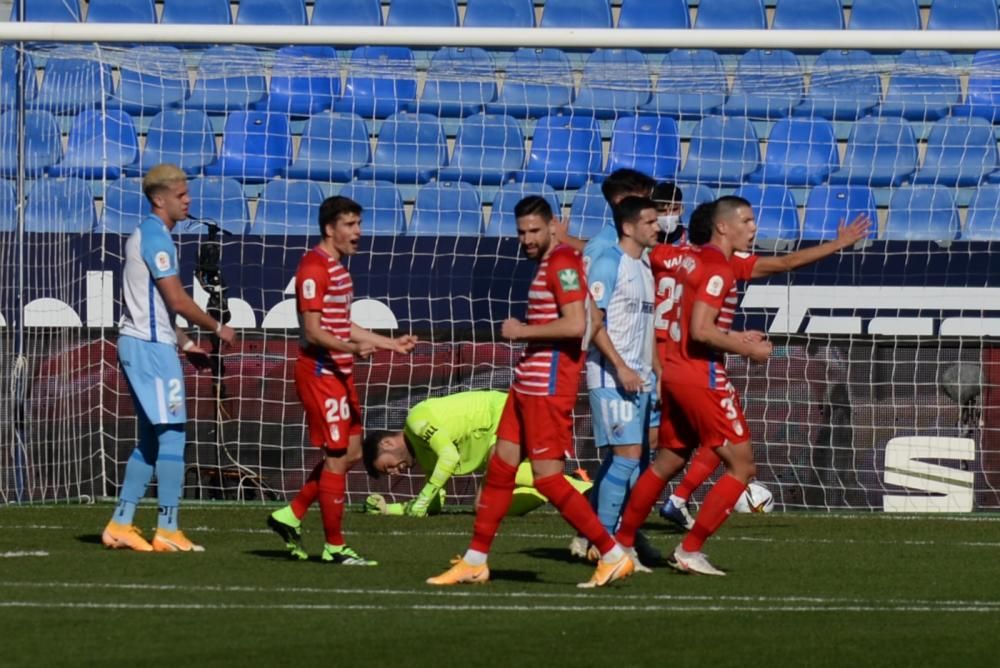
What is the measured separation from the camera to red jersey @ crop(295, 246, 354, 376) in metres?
8.11

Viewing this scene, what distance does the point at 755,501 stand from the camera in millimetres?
12141

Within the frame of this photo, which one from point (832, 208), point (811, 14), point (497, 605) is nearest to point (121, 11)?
Answer: point (811, 14)

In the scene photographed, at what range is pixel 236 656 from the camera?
18.4ft

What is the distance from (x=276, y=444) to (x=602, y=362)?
15.5 feet

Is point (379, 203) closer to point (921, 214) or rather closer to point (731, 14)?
point (731, 14)

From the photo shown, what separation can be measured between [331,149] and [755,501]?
6.32 meters

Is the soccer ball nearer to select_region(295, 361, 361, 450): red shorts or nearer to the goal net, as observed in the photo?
the goal net

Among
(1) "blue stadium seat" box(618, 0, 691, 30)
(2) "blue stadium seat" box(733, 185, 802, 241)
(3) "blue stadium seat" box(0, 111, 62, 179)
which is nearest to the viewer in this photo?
(3) "blue stadium seat" box(0, 111, 62, 179)

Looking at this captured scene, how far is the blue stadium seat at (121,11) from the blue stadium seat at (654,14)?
501cm

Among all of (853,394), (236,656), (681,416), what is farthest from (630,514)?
(853,394)

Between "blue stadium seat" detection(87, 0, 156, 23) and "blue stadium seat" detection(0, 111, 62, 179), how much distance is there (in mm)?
4808

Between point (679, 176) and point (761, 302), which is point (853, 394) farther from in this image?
point (679, 176)

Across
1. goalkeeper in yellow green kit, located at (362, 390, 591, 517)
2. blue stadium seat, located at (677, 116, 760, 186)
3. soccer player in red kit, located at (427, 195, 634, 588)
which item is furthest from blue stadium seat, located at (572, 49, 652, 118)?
soccer player in red kit, located at (427, 195, 634, 588)

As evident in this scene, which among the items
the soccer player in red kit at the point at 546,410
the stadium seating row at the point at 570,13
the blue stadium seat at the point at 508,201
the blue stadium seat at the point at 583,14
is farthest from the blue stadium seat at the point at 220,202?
the soccer player in red kit at the point at 546,410
